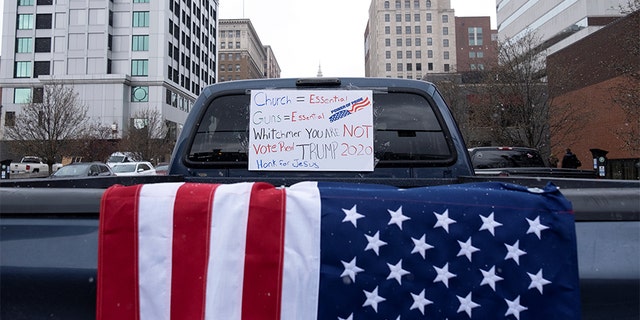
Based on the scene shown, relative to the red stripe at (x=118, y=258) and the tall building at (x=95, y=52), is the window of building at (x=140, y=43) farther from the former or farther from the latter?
the red stripe at (x=118, y=258)

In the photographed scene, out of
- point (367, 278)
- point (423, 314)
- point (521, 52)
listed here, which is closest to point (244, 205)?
point (367, 278)

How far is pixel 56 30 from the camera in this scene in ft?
178

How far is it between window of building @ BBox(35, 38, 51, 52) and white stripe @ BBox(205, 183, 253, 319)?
66.1 m

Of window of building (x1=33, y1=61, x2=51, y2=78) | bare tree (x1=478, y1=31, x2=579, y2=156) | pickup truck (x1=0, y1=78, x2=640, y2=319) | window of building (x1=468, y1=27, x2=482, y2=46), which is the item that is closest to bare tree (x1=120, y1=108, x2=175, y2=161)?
window of building (x1=33, y1=61, x2=51, y2=78)

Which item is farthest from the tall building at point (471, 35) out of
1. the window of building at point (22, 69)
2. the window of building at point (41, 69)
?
the window of building at point (22, 69)

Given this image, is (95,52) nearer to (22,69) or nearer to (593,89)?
(22,69)

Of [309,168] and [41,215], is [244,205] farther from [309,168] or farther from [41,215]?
[309,168]

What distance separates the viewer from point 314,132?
268cm

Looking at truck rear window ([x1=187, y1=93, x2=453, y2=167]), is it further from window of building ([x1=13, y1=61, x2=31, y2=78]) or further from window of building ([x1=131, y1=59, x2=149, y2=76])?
window of building ([x1=13, y1=61, x2=31, y2=78])

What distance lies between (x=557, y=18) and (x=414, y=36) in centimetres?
7851

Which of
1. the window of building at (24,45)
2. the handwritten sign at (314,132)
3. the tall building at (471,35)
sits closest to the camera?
the handwritten sign at (314,132)

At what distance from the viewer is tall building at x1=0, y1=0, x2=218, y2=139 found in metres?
52.8

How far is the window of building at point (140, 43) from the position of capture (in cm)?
5494

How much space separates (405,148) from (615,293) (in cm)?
181
